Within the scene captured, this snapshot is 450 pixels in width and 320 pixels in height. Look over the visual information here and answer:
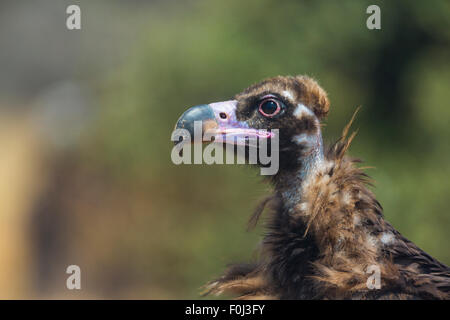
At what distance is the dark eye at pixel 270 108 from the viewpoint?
273cm

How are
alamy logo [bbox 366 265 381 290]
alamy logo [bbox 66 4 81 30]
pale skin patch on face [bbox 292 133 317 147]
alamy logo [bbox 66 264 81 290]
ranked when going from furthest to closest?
alamy logo [bbox 66 4 81 30] < alamy logo [bbox 66 264 81 290] < pale skin patch on face [bbox 292 133 317 147] < alamy logo [bbox 366 265 381 290]

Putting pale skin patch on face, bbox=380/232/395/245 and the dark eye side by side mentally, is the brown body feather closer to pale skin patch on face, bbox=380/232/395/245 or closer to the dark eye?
pale skin patch on face, bbox=380/232/395/245

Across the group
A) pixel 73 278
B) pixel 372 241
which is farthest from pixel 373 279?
pixel 73 278

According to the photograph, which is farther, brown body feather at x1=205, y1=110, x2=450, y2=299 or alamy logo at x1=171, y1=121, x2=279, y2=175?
alamy logo at x1=171, y1=121, x2=279, y2=175

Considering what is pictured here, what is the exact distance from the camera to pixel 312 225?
2449mm

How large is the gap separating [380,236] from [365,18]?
4.02 metres

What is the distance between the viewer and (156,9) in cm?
796

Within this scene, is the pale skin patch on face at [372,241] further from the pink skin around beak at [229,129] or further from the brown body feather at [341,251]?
the pink skin around beak at [229,129]

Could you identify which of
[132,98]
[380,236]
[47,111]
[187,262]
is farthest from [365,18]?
[47,111]

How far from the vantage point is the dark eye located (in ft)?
8.95

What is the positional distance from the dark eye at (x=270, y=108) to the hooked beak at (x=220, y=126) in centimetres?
9

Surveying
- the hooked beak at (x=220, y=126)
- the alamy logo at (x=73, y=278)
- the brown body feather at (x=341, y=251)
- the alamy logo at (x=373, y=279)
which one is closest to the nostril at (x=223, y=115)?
the hooked beak at (x=220, y=126)

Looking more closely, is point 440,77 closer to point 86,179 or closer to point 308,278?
point 308,278

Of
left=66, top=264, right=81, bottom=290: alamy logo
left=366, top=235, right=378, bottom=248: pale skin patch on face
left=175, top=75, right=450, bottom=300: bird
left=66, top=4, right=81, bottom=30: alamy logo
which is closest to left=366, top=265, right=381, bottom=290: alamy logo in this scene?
left=175, top=75, right=450, bottom=300: bird
